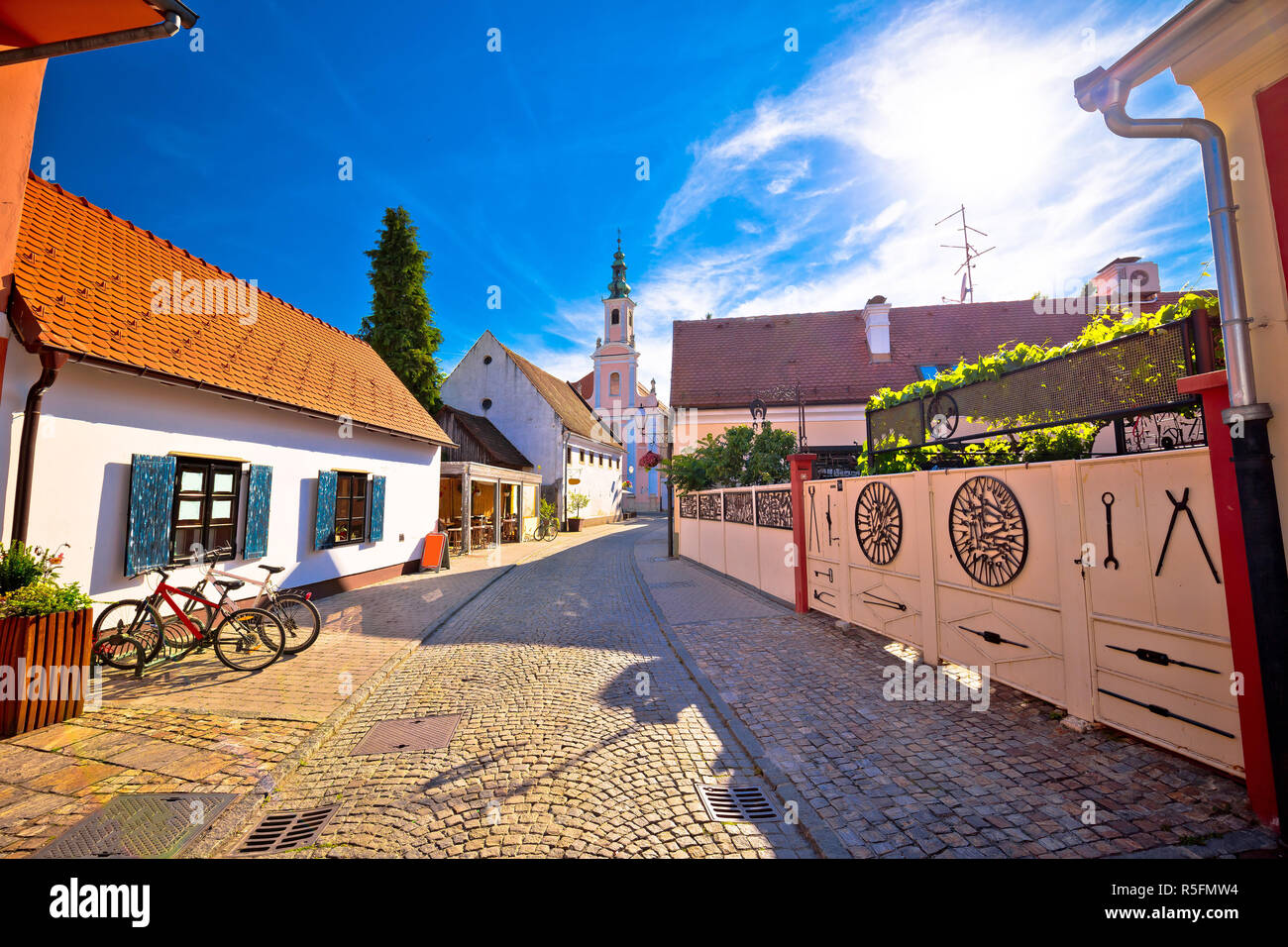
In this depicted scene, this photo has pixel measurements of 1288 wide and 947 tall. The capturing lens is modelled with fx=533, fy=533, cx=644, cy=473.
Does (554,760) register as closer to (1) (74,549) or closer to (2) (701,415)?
(1) (74,549)

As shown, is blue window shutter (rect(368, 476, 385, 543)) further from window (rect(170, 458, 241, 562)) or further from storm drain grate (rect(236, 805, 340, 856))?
storm drain grate (rect(236, 805, 340, 856))

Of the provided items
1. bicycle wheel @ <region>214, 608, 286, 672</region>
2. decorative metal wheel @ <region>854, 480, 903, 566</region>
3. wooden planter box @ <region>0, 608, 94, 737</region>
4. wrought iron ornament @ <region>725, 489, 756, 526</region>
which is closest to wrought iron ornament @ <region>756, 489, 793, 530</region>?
wrought iron ornament @ <region>725, 489, 756, 526</region>

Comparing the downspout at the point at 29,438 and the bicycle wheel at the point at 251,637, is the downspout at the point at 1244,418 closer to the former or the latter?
the bicycle wheel at the point at 251,637

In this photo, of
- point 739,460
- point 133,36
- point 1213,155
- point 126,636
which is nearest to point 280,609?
point 126,636

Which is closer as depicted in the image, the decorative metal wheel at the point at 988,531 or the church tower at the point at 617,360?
the decorative metal wheel at the point at 988,531

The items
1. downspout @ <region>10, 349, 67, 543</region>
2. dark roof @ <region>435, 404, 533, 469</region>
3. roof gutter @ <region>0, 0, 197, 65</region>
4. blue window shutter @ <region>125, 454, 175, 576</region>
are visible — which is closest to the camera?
roof gutter @ <region>0, 0, 197, 65</region>

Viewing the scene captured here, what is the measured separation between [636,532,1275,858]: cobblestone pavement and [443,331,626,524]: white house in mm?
22582

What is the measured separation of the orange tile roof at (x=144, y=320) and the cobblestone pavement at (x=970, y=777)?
309 inches

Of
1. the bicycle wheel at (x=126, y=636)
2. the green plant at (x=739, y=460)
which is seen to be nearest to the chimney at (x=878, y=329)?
the green plant at (x=739, y=460)

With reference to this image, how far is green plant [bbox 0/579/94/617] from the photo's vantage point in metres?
4.26

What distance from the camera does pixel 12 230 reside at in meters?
5.39

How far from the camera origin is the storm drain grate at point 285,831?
2.80 meters

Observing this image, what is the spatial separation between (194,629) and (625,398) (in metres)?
38.5

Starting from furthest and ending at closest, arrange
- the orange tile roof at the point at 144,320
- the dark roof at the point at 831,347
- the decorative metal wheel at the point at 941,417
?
1. the dark roof at the point at 831,347
2. the decorative metal wheel at the point at 941,417
3. the orange tile roof at the point at 144,320
